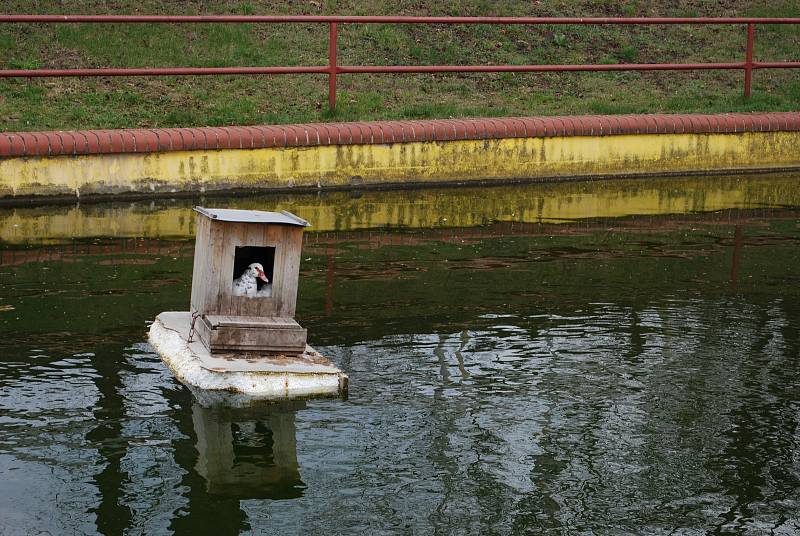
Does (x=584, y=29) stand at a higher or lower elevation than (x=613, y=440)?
higher

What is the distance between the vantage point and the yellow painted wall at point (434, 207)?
377 inches

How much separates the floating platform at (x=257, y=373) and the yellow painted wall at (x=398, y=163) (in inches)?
180

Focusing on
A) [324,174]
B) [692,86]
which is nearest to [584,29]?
[692,86]

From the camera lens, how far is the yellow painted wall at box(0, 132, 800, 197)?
10500 millimetres

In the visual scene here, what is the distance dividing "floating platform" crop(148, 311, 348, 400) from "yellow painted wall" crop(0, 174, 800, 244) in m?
3.30

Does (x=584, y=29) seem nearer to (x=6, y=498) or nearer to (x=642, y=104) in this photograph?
(x=642, y=104)

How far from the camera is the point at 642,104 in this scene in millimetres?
13906

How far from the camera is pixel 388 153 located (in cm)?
1151

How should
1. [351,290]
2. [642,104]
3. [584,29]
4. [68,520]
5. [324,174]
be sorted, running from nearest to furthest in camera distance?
[68,520], [351,290], [324,174], [642,104], [584,29]

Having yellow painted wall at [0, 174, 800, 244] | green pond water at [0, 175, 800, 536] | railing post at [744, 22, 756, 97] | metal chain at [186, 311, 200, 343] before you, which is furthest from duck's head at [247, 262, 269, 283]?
railing post at [744, 22, 756, 97]

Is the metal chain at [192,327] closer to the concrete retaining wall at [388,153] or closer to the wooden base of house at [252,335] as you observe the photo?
the wooden base of house at [252,335]

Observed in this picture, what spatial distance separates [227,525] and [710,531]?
1.60 meters

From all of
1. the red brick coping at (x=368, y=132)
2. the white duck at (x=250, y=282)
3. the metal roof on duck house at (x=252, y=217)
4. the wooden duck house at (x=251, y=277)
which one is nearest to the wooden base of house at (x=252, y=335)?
the wooden duck house at (x=251, y=277)

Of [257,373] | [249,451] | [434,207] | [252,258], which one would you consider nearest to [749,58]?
[434,207]
